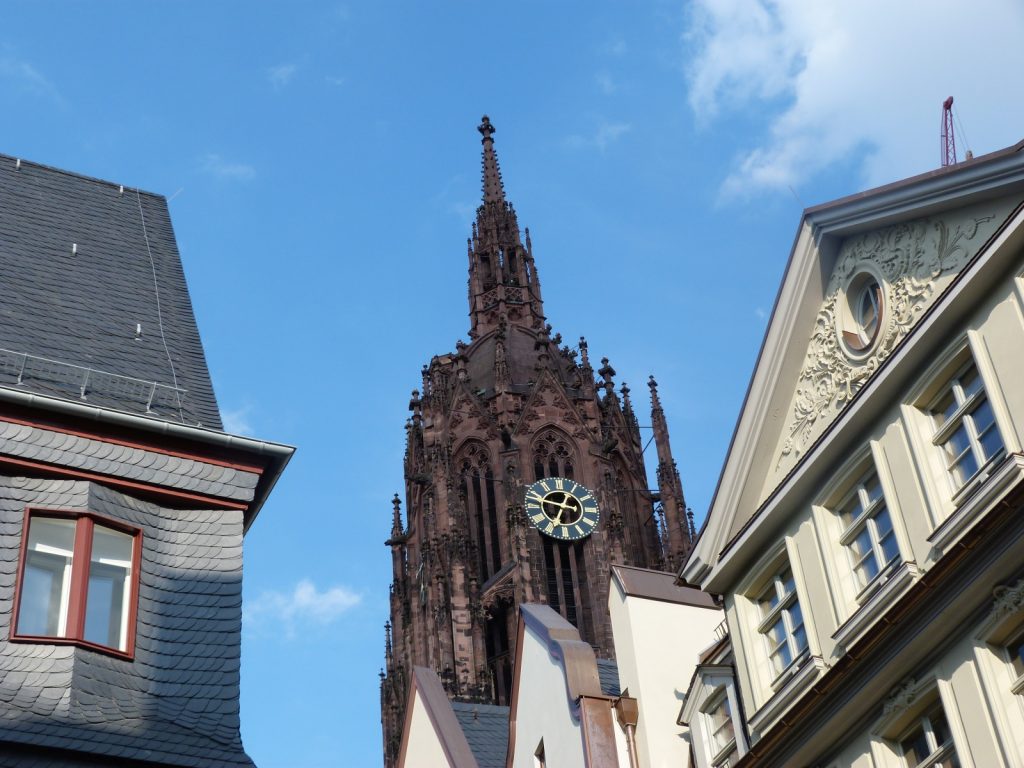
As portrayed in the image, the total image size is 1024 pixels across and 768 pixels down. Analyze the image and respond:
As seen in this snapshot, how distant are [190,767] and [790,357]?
8115mm

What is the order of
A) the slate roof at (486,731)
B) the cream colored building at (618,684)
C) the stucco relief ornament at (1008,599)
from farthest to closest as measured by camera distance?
the slate roof at (486,731) → the cream colored building at (618,684) → the stucco relief ornament at (1008,599)

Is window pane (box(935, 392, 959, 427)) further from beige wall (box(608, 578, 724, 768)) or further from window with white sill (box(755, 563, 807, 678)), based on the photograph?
beige wall (box(608, 578, 724, 768))

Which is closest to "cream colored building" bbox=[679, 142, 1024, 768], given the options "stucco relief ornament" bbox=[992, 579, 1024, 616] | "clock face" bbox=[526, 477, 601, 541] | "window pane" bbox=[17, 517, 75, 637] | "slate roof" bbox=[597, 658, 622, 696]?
"stucco relief ornament" bbox=[992, 579, 1024, 616]

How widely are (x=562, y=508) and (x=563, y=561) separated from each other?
8.57 ft

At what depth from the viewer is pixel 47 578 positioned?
→ 15812 mm

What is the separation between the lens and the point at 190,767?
48.8 ft

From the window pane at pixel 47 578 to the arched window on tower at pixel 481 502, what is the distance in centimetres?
5741

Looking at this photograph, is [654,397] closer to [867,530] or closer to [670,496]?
[670,496]

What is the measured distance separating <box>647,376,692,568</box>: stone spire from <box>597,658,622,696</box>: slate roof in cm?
4511

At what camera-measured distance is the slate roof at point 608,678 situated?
929 inches

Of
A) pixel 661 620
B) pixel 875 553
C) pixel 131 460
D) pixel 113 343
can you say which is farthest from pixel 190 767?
pixel 661 620

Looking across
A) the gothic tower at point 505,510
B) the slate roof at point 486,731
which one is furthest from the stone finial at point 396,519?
the slate roof at point 486,731

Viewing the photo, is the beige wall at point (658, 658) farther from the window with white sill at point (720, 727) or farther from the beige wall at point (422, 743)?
the beige wall at point (422, 743)

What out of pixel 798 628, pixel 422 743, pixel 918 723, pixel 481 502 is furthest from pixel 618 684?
pixel 481 502
